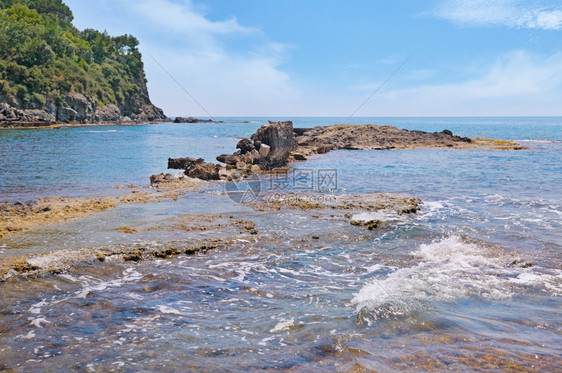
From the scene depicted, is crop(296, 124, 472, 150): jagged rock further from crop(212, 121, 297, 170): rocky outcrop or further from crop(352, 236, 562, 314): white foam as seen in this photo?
crop(352, 236, 562, 314): white foam

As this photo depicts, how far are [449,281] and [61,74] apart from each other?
112 metres

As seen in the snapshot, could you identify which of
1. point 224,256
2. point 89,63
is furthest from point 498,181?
point 89,63

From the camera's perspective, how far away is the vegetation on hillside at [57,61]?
84.9 meters

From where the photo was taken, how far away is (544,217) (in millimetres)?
13789

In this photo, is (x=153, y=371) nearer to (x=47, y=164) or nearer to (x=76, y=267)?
(x=76, y=267)

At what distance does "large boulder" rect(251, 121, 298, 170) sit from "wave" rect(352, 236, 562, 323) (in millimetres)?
20001

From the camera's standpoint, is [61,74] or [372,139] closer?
[372,139]

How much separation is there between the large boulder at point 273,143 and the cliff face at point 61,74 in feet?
214

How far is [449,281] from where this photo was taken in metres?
8.00

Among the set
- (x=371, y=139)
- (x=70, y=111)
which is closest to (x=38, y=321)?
(x=371, y=139)

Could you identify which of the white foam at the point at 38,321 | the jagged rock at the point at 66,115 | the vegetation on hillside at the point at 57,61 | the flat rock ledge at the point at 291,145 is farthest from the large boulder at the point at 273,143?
the jagged rock at the point at 66,115

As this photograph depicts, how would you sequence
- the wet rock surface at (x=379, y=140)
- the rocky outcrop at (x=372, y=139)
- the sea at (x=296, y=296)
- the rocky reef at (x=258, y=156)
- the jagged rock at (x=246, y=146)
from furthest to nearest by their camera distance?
the rocky outcrop at (x=372, y=139)
the wet rock surface at (x=379, y=140)
the jagged rock at (x=246, y=146)
the rocky reef at (x=258, y=156)
the sea at (x=296, y=296)

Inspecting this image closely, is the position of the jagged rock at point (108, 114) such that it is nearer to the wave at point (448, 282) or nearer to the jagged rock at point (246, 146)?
the jagged rock at point (246, 146)

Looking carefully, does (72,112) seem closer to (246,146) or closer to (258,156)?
(246,146)
